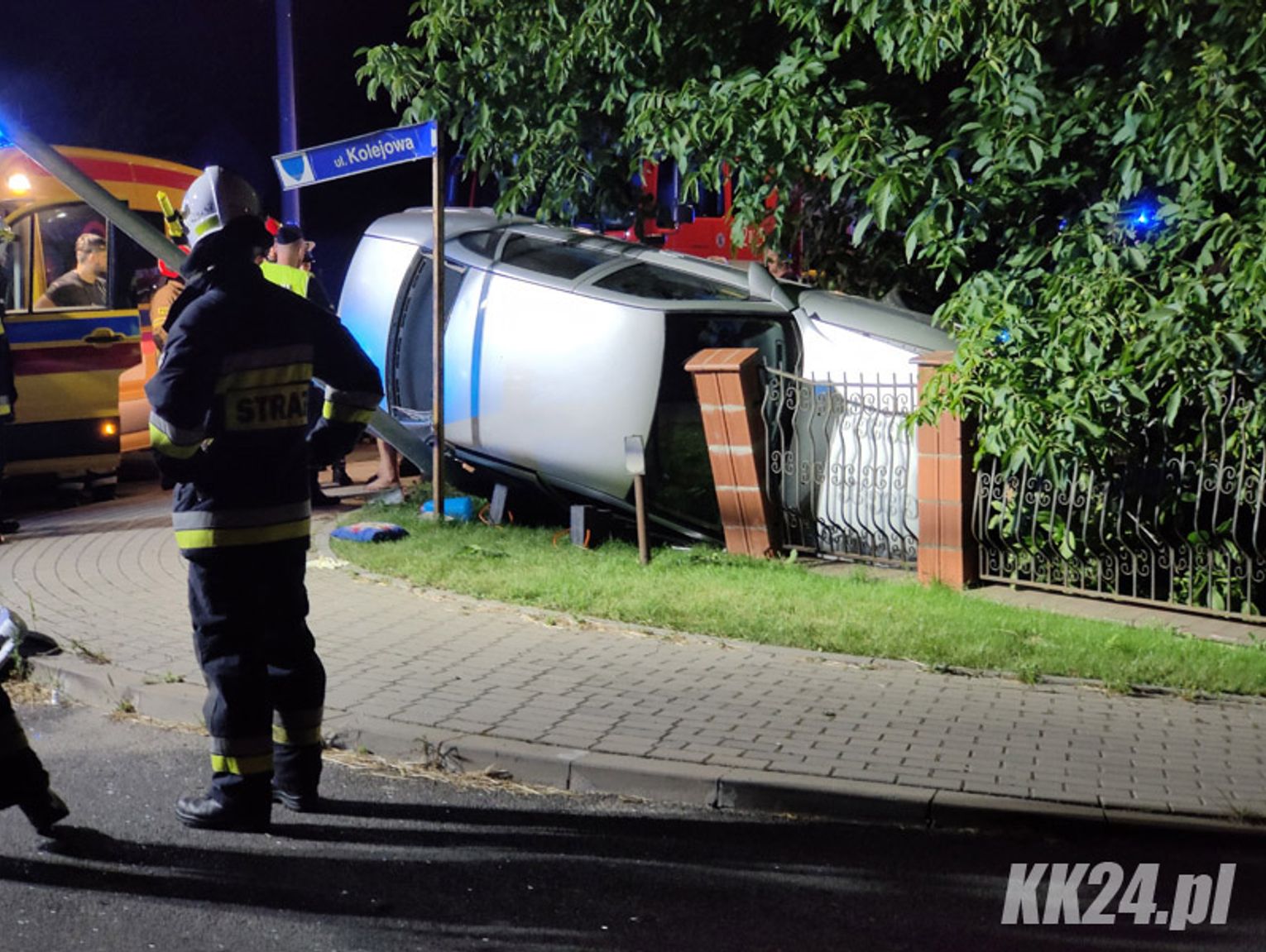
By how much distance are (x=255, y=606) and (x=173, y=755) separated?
1249mm

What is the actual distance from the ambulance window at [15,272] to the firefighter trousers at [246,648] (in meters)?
8.59

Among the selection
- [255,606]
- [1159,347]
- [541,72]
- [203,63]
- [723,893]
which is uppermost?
[203,63]

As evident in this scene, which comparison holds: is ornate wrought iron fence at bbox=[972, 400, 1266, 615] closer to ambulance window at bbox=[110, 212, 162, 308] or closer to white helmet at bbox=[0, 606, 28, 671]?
white helmet at bbox=[0, 606, 28, 671]

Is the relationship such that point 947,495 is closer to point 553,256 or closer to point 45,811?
point 553,256

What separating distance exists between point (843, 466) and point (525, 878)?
514cm

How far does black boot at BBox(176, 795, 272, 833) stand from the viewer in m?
4.79

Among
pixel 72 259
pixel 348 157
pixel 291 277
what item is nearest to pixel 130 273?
pixel 72 259

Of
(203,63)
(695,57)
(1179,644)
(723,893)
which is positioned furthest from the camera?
(203,63)

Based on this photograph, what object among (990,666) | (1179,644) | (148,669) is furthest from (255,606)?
(1179,644)

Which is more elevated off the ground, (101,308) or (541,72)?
(541,72)

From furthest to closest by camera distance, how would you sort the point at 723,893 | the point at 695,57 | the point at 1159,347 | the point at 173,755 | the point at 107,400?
the point at 107,400 < the point at 695,57 < the point at 1159,347 < the point at 173,755 < the point at 723,893

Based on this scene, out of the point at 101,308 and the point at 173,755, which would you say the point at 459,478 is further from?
the point at 173,755

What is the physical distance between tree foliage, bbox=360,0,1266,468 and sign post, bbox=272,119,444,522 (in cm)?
157

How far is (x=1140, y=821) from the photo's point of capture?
491 cm
